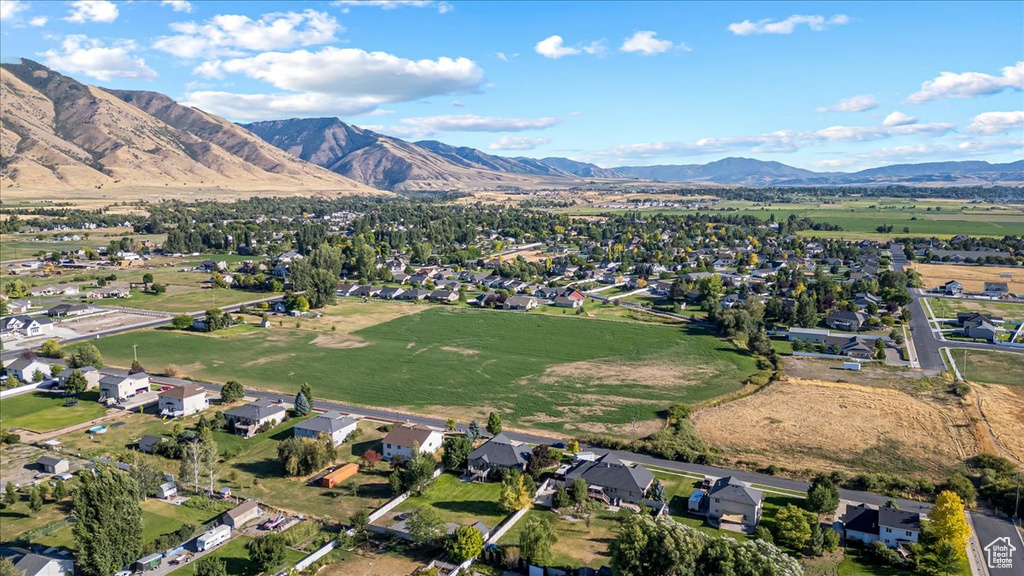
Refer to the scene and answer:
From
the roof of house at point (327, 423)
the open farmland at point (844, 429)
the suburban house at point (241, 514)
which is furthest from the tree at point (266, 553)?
the open farmland at point (844, 429)

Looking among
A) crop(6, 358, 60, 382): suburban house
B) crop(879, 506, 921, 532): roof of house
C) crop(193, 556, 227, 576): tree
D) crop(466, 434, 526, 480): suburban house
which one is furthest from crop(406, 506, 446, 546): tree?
crop(6, 358, 60, 382): suburban house

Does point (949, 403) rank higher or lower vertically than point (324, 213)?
lower

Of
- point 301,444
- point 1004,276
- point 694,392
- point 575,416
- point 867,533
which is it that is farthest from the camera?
point 1004,276

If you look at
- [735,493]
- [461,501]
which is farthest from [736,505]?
[461,501]

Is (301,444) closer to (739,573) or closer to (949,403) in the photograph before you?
(739,573)

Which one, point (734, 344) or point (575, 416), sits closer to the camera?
point (575, 416)

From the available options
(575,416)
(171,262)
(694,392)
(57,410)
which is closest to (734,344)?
(694,392)

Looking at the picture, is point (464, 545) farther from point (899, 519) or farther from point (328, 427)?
point (899, 519)
